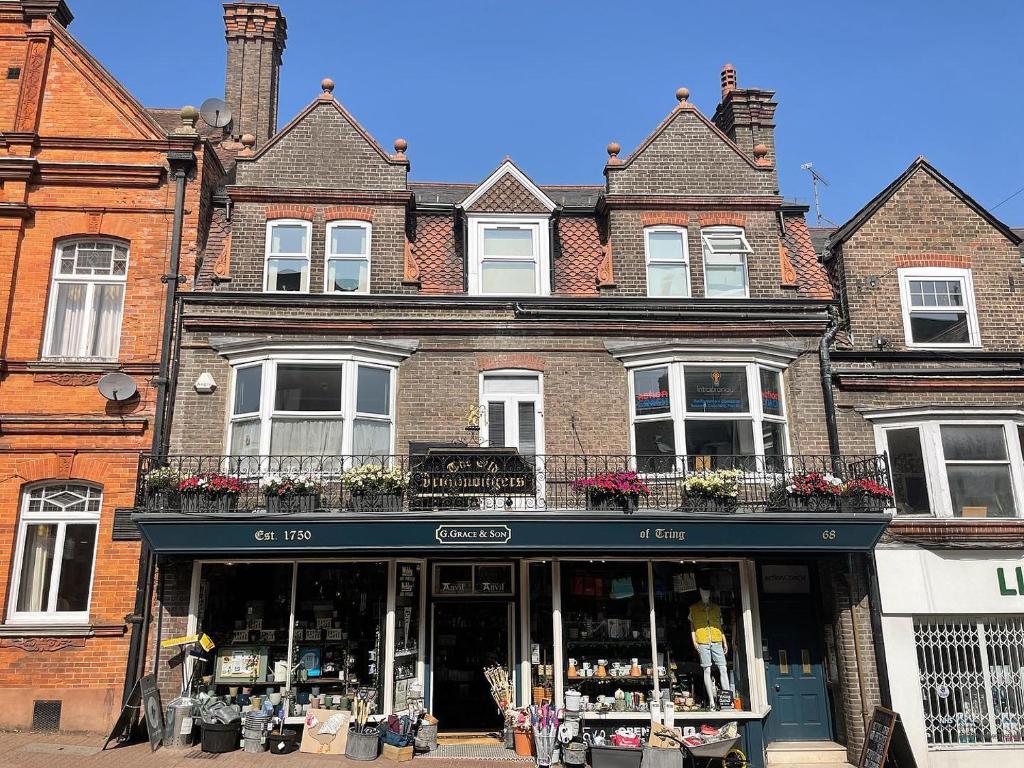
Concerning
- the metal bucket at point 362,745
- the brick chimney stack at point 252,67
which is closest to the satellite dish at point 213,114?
the brick chimney stack at point 252,67

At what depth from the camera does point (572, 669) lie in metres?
13.1

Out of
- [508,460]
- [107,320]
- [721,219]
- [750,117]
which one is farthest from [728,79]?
[107,320]

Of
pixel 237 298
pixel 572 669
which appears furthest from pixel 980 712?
pixel 237 298

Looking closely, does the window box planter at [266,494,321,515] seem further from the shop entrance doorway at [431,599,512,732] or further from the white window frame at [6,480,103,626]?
the white window frame at [6,480,103,626]

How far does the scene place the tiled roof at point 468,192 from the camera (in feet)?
56.0

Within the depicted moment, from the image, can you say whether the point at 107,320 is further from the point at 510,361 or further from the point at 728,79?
the point at 728,79

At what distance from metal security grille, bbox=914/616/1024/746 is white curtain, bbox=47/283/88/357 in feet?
50.1

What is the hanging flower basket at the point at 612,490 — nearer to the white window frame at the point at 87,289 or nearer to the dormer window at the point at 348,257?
the dormer window at the point at 348,257

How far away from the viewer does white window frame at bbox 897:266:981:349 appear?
14.9 m

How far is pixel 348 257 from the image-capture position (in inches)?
586

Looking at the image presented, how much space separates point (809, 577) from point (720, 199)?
284 inches

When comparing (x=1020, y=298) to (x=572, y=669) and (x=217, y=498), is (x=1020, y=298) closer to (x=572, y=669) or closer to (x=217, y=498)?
(x=572, y=669)

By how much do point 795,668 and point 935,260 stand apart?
8.12m

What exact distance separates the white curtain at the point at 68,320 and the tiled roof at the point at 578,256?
339 inches
